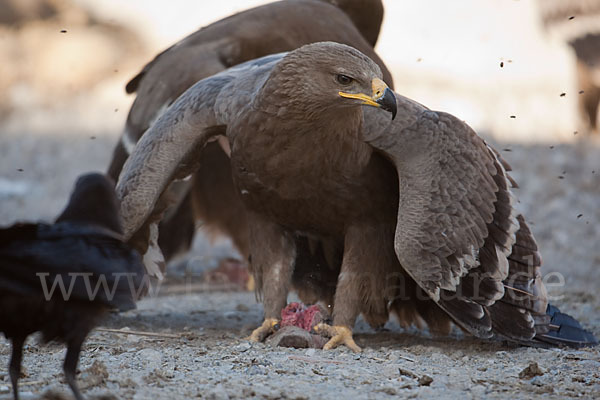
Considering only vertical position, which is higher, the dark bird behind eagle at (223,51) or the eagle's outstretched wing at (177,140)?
the dark bird behind eagle at (223,51)

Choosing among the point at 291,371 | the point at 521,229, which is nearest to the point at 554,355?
the point at 521,229

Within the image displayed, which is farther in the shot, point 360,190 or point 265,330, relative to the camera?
point 265,330

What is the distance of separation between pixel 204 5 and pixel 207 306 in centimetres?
876

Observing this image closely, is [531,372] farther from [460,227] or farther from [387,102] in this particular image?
[387,102]

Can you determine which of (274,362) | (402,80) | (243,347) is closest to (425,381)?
(274,362)

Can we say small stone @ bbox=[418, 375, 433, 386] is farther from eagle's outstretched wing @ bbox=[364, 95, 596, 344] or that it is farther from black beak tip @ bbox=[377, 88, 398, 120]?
black beak tip @ bbox=[377, 88, 398, 120]

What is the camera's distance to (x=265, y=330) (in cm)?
489

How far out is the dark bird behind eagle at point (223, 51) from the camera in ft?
20.4

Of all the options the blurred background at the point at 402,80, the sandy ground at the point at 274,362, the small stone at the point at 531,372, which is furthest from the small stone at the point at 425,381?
the blurred background at the point at 402,80

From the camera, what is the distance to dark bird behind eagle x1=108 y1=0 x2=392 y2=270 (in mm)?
6227

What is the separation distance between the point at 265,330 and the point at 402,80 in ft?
27.8

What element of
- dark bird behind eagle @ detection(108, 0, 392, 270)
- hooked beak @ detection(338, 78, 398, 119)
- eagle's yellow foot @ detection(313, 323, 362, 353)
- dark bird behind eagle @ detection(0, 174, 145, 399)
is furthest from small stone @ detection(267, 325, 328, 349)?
dark bird behind eagle @ detection(108, 0, 392, 270)

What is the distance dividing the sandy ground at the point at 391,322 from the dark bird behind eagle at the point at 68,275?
0.31 m

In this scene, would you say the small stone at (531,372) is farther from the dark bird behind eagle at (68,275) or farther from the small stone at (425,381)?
the dark bird behind eagle at (68,275)
